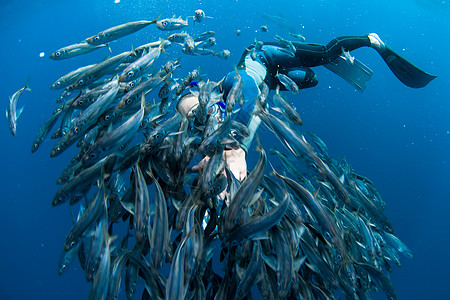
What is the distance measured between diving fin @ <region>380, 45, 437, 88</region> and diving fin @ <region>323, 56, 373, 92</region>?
2.71ft

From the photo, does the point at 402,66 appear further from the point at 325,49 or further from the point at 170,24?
the point at 170,24

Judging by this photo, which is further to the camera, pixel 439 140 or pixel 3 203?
Result: pixel 439 140

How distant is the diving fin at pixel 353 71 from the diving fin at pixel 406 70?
2.71 feet

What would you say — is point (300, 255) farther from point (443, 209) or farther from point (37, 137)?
point (443, 209)

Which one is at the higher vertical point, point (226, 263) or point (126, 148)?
point (126, 148)

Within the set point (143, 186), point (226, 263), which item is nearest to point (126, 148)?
point (143, 186)

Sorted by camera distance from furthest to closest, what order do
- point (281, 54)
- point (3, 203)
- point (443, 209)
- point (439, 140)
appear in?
1. point (439, 140)
2. point (443, 209)
3. point (3, 203)
4. point (281, 54)

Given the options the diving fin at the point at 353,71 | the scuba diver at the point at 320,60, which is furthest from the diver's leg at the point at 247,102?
the diving fin at the point at 353,71

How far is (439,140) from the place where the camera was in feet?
195

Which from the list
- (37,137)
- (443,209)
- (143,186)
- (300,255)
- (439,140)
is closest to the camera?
(143,186)

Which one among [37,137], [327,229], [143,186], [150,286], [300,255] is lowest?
[37,137]

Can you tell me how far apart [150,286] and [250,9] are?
2756 inches

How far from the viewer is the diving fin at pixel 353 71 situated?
7246 mm

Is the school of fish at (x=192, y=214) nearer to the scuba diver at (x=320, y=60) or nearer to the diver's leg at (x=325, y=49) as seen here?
the scuba diver at (x=320, y=60)
